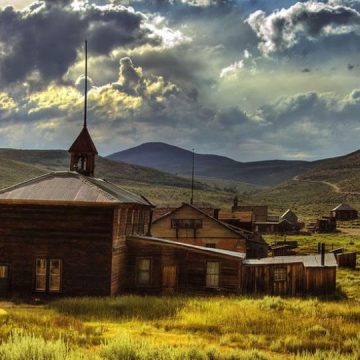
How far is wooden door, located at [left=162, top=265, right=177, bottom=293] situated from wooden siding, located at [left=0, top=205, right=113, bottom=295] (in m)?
3.63

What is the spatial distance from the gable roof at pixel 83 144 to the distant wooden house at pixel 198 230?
50.2 feet

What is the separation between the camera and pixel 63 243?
1021 inches

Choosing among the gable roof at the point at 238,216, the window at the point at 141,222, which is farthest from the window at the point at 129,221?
the gable roof at the point at 238,216

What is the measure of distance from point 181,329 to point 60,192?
11.1 metres

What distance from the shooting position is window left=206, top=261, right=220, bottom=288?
92.9ft

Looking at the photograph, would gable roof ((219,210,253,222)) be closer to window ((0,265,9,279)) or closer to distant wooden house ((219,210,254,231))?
distant wooden house ((219,210,254,231))

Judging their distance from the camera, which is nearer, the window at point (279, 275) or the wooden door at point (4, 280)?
the wooden door at point (4, 280)

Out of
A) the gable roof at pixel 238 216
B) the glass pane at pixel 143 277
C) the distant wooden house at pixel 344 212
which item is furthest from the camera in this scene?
the distant wooden house at pixel 344 212

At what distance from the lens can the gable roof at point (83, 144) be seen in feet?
101

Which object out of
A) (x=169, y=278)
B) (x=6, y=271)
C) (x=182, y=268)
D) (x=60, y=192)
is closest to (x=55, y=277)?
(x=6, y=271)

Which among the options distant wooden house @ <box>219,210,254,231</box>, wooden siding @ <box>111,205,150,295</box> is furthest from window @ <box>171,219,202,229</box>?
wooden siding @ <box>111,205,150,295</box>

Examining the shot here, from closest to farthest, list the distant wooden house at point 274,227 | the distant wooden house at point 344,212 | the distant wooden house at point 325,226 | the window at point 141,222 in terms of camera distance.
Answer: the window at point 141,222
the distant wooden house at point 274,227
the distant wooden house at point 325,226
the distant wooden house at point 344,212

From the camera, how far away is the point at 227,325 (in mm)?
19281

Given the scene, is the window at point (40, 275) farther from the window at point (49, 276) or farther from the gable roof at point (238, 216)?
the gable roof at point (238, 216)
